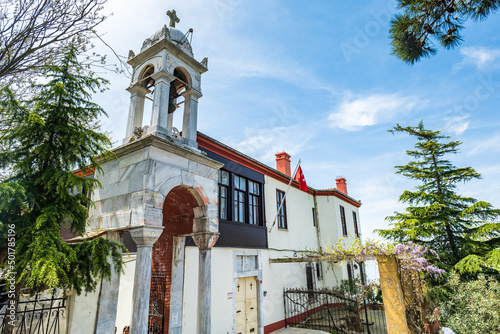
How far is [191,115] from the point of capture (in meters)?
6.78

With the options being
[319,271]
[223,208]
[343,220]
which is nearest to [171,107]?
[223,208]

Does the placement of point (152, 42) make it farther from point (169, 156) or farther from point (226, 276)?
point (226, 276)

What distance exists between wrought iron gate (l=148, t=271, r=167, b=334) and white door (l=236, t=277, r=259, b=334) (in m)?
3.13

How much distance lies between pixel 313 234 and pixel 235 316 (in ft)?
27.3

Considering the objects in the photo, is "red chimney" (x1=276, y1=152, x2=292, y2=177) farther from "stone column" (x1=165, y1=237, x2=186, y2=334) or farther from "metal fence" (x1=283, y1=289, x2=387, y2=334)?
"stone column" (x1=165, y1=237, x2=186, y2=334)

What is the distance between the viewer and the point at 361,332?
1088 cm

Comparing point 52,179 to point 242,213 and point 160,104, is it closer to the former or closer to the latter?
point 160,104

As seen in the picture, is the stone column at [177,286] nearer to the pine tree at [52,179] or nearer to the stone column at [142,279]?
the stone column at [142,279]

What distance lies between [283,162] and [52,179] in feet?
43.5

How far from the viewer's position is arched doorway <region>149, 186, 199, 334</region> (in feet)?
22.4

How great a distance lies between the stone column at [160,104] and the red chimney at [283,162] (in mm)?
10479

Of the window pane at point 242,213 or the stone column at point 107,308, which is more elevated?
the window pane at point 242,213

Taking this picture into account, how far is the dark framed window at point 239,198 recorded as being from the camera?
10.4 meters

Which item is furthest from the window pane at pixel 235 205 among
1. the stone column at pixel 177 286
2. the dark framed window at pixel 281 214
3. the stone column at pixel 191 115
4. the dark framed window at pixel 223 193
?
the stone column at pixel 191 115
